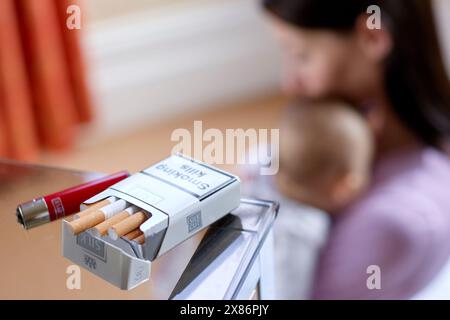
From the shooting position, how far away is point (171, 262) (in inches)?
19.9

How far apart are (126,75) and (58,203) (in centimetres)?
158

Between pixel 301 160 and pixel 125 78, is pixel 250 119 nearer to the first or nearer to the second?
pixel 125 78

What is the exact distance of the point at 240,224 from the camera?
1.78 feet

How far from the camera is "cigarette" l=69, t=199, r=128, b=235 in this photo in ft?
1.56

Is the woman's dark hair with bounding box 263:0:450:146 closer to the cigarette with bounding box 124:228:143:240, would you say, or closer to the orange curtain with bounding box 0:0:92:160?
the orange curtain with bounding box 0:0:92:160

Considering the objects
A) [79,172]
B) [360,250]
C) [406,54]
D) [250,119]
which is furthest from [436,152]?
[79,172]

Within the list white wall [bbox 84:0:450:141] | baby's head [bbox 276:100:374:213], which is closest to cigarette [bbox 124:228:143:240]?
baby's head [bbox 276:100:374:213]

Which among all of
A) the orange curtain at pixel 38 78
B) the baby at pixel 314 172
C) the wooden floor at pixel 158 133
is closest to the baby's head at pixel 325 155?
the baby at pixel 314 172

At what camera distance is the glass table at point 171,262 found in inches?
19.2

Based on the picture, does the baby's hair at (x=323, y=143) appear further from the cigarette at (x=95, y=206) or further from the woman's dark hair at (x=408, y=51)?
the cigarette at (x=95, y=206)

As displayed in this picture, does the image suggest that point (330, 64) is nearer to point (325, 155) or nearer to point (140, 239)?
point (325, 155)

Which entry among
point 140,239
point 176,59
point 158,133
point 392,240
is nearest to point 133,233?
point 140,239

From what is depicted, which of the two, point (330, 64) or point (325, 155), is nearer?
point (325, 155)
